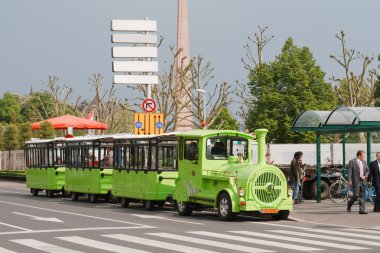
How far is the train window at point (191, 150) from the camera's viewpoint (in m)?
25.2

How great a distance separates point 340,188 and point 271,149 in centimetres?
2029

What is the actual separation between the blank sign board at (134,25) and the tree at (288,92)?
85.8 feet

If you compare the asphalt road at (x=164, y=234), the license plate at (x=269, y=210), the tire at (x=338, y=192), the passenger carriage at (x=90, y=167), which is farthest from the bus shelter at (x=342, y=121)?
the passenger carriage at (x=90, y=167)

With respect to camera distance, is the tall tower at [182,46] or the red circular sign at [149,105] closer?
the red circular sign at [149,105]

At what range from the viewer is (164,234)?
767 inches

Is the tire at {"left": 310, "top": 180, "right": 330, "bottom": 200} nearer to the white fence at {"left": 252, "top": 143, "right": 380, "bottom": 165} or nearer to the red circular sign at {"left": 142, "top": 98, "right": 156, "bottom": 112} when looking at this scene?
the red circular sign at {"left": 142, "top": 98, "right": 156, "bottom": 112}

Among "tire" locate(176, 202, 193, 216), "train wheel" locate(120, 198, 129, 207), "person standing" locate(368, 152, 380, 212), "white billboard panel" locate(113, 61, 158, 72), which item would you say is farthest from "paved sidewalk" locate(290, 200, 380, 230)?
"white billboard panel" locate(113, 61, 158, 72)

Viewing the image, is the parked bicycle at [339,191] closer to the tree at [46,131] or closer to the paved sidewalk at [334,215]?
the paved sidewalk at [334,215]

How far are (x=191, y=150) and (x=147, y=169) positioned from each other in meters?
3.93

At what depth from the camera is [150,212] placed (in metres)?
27.8

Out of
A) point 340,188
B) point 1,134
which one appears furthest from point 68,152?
point 1,134

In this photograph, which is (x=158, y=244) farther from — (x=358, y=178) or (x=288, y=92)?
(x=288, y=92)

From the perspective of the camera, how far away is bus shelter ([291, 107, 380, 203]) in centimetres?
2812

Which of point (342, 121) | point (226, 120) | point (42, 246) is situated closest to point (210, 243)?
point (42, 246)
